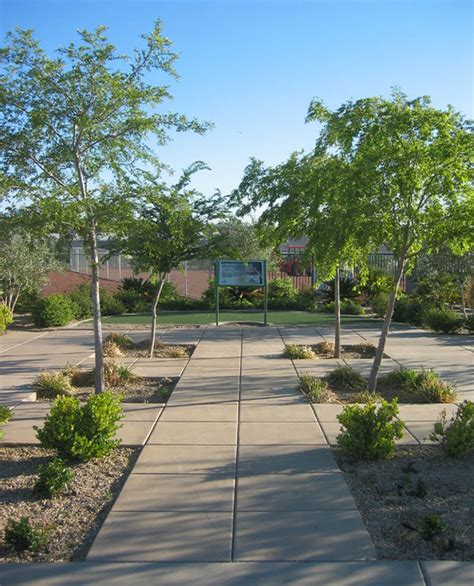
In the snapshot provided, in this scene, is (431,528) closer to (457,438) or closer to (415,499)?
(415,499)

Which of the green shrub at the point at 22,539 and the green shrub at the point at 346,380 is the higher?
the green shrub at the point at 346,380

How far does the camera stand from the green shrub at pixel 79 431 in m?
5.51

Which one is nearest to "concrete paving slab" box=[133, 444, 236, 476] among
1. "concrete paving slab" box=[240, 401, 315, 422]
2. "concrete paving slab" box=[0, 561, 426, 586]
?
"concrete paving slab" box=[240, 401, 315, 422]

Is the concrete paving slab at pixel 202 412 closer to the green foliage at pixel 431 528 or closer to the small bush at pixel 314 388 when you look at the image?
the small bush at pixel 314 388

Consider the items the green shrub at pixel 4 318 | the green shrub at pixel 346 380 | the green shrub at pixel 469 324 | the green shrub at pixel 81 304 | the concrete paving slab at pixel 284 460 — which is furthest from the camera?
the green shrub at pixel 81 304

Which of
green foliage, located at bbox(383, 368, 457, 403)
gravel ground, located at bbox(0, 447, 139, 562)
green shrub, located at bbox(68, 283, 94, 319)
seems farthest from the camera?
green shrub, located at bbox(68, 283, 94, 319)

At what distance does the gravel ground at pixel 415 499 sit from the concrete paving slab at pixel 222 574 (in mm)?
246

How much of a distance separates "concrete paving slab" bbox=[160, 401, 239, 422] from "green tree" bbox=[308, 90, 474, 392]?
109 inches

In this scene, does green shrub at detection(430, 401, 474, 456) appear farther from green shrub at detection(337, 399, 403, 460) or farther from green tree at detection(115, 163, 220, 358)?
green tree at detection(115, 163, 220, 358)

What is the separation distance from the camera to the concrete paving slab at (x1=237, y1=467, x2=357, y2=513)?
15.1 feet

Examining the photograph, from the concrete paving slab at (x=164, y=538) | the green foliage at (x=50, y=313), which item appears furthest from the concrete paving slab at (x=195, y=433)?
the green foliage at (x=50, y=313)

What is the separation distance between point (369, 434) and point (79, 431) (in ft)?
8.74

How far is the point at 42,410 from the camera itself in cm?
763

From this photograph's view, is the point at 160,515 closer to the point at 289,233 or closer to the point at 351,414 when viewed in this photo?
the point at 351,414
